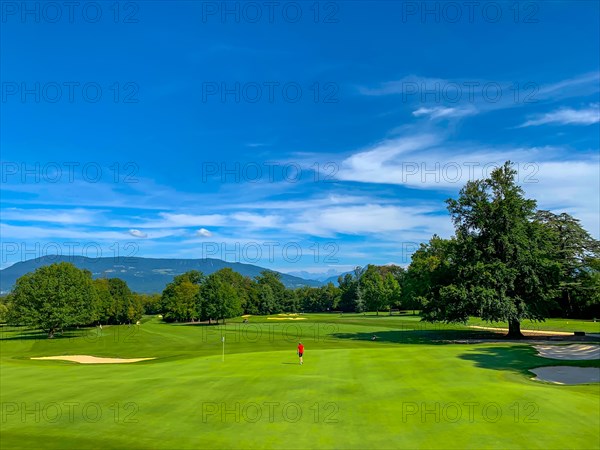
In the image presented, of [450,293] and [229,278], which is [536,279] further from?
[229,278]

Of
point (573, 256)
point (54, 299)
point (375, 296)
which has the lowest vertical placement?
point (375, 296)

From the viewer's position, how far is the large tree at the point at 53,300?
9119cm

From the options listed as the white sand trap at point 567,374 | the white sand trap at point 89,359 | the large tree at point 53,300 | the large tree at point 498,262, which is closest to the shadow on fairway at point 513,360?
the white sand trap at point 567,374

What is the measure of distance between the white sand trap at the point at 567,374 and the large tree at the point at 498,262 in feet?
67.4

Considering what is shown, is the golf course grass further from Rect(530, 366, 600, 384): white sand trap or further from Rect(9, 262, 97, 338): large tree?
Rect(9, 262, 97, 338): large tree

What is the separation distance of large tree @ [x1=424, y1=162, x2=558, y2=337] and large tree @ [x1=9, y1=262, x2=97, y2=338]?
78.1 m

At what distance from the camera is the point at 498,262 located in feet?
180

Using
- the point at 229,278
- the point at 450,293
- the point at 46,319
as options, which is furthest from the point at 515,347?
the point at 229,278

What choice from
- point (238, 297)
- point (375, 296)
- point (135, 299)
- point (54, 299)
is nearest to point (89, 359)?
point (54, 299)

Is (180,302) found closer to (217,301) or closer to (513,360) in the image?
(217,301)

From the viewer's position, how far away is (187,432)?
17.7 meters

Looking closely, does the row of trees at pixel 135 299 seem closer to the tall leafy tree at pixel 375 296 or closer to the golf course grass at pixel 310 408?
the tall leafy tree at pixel 375 296

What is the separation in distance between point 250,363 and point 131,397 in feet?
43.8

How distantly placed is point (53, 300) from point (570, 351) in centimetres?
9724
